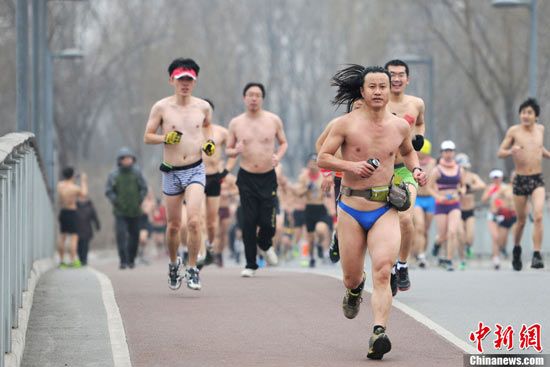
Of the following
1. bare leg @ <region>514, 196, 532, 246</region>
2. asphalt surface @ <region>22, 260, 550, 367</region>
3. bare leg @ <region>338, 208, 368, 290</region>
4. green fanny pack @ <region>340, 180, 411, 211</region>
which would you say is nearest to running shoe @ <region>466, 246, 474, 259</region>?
bare leg @ <region>514, 196, 532, 246</region>

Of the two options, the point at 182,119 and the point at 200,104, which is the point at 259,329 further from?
the point at 200,104

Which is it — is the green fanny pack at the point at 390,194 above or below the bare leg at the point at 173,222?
above

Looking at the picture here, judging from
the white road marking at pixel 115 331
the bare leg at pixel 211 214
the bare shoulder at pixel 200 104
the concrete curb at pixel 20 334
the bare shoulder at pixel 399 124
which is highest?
the bare shoulder at pixel 200 104

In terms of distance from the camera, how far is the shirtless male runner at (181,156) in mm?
15438

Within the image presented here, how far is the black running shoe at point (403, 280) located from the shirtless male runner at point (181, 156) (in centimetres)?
201

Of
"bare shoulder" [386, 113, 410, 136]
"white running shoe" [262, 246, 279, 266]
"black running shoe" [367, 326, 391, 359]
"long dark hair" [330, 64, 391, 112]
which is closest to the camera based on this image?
"black running shoe" [367, 326, 391, 359]

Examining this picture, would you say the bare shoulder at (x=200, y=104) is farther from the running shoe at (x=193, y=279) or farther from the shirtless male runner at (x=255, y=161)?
the shirtless male runner at (x=255, y=161)

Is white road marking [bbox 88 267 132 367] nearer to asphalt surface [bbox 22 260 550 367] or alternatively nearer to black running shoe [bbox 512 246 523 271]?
asphalt surface [bbox 22 260 550 367]

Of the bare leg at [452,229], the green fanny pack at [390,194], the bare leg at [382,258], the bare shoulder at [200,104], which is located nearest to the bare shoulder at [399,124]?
the green fanny pack at [390,194]

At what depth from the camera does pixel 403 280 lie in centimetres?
1480

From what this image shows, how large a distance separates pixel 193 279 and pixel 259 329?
3.13m

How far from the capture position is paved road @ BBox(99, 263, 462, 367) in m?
10.6

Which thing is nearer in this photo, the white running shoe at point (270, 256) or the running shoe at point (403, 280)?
the running shoe at point (403, 280)

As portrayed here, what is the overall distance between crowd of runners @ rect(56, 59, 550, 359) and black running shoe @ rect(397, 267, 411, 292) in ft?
0.04
